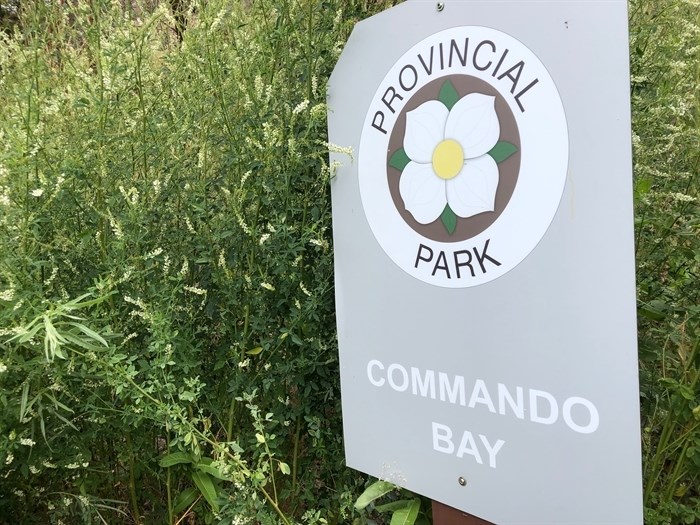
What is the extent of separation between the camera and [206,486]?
5.66ft

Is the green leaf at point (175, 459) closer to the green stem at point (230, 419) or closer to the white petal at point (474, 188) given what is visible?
the green stem at point (230, 419)

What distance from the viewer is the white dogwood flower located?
127 cm

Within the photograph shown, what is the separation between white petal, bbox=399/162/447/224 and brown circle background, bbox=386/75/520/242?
2 centimetres

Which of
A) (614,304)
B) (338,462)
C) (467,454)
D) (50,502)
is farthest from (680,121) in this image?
(50,502)

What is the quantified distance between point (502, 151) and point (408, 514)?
3.58 feet

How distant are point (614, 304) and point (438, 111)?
2.12 ft

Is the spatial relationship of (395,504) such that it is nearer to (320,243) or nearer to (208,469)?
(208,469)

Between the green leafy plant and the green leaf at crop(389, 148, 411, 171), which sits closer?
the green leaf at crop(389, 148, 411, 171)

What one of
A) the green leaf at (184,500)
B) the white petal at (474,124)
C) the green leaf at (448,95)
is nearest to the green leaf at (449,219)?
the white petal at (474,124)

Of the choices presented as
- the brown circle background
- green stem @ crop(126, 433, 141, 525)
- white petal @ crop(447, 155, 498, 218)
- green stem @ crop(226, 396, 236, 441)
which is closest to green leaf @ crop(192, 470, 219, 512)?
green stem @ crop(226, 396, 236, 441)

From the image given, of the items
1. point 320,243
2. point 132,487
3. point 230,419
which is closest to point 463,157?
point 320,243

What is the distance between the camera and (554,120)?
114cm

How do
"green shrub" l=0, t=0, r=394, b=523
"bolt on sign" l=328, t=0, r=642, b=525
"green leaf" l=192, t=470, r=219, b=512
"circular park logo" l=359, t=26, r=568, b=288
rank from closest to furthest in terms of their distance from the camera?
"bolt on sign" l=328, t=0, r=642, b=525 < "circular park logo" l=359, t=26, r=568, b=288 < "green shrub" l=0, t=0, r=394, b=523 < "green leaf" l=192, t=470, r=219, b=512

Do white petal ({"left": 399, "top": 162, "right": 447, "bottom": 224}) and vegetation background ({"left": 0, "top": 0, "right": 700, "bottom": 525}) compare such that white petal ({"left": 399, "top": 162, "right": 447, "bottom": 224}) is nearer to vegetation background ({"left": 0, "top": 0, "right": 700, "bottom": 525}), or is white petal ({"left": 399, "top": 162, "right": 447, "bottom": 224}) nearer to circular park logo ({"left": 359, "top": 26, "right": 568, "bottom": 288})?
circular park logo ({"left": 359, "top": 26, "right": 568, "bottom": 288})
